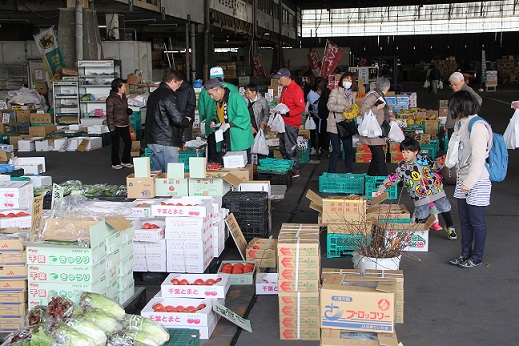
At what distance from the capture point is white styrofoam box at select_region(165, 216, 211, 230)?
16.9 feet

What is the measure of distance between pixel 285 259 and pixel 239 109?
4185mm

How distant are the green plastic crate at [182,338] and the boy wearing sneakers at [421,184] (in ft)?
11.1

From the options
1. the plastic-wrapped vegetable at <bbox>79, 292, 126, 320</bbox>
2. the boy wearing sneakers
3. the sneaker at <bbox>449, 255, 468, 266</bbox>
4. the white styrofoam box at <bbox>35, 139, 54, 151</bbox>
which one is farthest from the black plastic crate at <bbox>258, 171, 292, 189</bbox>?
the white styrofoam box at <bbox>35, 139, 54, 151</bbox>

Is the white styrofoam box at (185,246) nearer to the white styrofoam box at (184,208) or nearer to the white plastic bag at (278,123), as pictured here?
the white styrofoam box at (184,208)

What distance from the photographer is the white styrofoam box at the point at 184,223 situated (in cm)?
514

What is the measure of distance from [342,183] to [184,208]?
3825 mm

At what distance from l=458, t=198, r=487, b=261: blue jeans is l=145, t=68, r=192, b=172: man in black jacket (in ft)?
11.4

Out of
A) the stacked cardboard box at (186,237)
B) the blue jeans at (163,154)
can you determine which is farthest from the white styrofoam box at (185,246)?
the blue jeans at (163,154)

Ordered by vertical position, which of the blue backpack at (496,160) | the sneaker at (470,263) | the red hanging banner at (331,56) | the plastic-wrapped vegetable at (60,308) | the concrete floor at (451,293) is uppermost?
the red hanging banner at (331,56)

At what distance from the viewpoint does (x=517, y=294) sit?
4.97 m

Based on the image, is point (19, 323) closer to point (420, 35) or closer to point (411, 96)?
point (411, 96)

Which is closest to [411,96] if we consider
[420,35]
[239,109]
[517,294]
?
[239,109]

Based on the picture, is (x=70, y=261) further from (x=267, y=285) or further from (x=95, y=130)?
(x=95, y=130)

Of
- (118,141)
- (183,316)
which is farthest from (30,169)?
(183,316)
